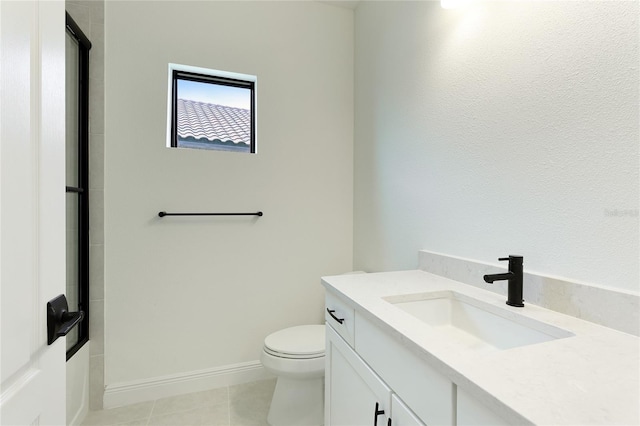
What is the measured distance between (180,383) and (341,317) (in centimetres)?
136

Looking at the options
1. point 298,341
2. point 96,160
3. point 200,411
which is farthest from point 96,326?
point 298,341

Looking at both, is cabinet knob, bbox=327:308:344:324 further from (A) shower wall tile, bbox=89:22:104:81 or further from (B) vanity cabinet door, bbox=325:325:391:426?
(A) shower wall tile, bbox=89:22:104:81

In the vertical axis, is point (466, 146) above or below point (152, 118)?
below

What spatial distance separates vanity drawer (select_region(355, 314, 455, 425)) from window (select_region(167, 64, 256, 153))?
1.62 metres

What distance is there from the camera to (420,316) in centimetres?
108

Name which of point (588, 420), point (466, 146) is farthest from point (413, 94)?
point (588, 420)

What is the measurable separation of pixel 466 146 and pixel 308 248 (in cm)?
127

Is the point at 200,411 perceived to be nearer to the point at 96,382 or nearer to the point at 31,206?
the point at 96,382

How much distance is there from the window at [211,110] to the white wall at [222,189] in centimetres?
10

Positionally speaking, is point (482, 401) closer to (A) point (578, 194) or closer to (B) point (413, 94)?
(A) point (578, 194)

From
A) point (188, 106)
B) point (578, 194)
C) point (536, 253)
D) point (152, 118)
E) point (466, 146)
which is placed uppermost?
point (188, 106)

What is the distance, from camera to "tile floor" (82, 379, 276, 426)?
1.62 meters

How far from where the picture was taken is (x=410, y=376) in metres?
0.72

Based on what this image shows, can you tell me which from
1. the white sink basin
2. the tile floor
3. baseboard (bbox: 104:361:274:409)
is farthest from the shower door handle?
baseboard (bbox: 104:361:274:409)
